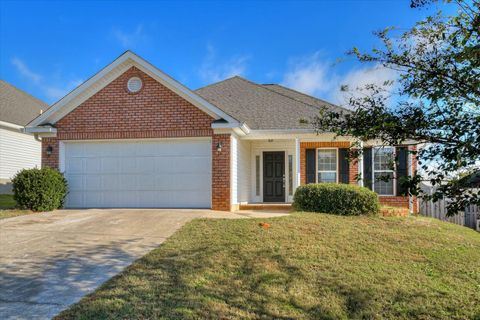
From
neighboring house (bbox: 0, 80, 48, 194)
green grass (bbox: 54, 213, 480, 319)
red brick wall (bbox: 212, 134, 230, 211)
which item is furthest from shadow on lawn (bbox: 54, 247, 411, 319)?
neighboring house (bbox: 0, 80, 48, 194)

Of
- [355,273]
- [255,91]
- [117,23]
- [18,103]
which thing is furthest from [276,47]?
[18,103]

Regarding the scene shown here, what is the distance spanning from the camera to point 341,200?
11555 millimetres

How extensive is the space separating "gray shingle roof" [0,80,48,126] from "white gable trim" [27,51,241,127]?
25.0 feet

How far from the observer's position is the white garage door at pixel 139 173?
515 inches

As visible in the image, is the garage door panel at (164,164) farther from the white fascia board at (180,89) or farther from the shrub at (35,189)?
the shrub at (35,189)

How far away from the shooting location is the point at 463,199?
132 inches

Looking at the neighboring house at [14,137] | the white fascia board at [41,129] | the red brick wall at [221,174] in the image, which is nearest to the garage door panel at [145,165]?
the red brick wall at [221,174]

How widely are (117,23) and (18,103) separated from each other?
12.5m

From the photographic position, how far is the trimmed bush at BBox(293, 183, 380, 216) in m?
11.5

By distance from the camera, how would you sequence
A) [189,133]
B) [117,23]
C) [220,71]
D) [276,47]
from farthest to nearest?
[220,71]
[276,47]
[117,23]
[189,133]

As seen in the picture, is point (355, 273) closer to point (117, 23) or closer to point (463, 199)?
point (463, 199)

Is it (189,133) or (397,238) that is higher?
(189,133)

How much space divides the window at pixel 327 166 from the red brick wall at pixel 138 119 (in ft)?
15.8

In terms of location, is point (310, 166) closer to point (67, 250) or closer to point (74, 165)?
point (74, 165)
